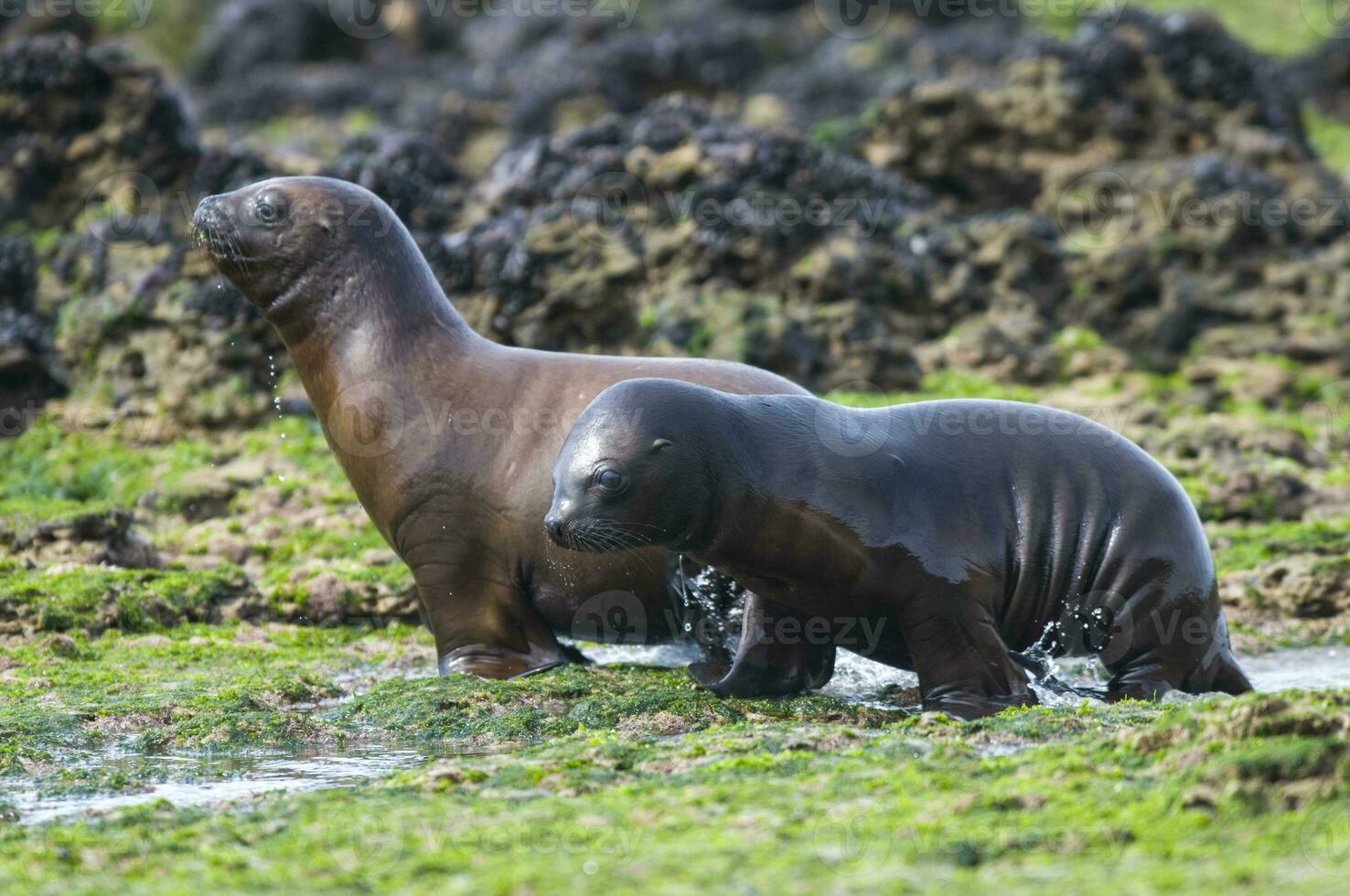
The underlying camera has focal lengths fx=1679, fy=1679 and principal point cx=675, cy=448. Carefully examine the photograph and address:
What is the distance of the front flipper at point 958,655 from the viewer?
672 cm

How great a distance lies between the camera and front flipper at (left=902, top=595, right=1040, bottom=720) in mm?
6719

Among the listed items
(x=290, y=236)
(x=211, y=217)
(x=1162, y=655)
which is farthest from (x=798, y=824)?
(x=211, y=217)

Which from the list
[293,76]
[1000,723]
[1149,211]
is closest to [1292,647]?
[1000,723]

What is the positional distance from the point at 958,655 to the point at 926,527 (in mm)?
529

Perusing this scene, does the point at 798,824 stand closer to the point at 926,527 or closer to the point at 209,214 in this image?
the point at 926,527

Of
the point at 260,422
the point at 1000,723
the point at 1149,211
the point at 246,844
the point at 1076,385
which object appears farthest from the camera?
the point at 1149,211

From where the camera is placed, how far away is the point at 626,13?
3803cm

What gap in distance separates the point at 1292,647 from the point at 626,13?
31307 millimetres

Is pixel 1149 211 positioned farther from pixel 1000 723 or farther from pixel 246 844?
pixel 246 844

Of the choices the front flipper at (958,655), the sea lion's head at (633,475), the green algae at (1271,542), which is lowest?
the green algae at (1271,542)

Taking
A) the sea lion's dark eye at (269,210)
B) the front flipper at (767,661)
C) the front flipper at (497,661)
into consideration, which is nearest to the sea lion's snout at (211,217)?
the sea lion's dark eye at (269,210)

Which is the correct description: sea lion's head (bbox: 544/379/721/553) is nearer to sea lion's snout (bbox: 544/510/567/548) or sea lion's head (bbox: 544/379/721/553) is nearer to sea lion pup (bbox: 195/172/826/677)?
sea lion's snout (bbox: 544/510/567/548)

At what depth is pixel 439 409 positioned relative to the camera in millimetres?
7961

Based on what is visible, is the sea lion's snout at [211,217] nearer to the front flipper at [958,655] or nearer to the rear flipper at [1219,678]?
the front flipper at [958,655]
